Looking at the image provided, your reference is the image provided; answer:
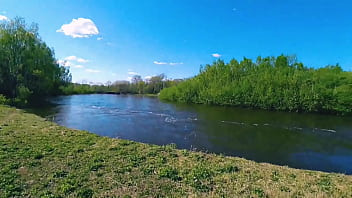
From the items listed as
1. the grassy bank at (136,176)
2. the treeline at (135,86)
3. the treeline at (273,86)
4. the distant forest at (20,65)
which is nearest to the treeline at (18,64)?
the distant forest at (20,65)

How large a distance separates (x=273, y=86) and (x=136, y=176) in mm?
51193

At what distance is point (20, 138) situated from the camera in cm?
1191

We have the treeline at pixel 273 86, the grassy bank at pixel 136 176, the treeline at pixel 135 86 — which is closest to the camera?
the grassy bank at pixel 136 176

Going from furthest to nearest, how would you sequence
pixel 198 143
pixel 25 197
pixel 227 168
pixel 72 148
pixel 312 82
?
1. pixel 312 82
2. pixel 198 143
3. pixel 72 148
4. pixel 227 168
5. pixel 25 197

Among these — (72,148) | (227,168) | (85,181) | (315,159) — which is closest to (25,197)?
(85,181)

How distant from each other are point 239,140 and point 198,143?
4010 mm

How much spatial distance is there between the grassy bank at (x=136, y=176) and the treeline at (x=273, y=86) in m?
42.6

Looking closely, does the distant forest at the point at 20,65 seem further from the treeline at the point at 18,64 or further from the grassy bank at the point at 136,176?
the grassy bank at the point at 136,176

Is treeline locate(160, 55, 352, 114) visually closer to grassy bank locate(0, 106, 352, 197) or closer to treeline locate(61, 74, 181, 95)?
grassy bank locate(0, 106, 352, 197)

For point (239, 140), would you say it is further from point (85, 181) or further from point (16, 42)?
point (16, 42)

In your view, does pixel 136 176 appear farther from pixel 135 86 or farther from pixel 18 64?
pixel 135 86

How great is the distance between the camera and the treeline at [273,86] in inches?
1711

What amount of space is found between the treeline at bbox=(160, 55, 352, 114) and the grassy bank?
4257 cm

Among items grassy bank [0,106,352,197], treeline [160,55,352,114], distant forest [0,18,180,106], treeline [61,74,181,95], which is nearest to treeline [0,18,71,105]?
distant forest [0,18,180,106]
